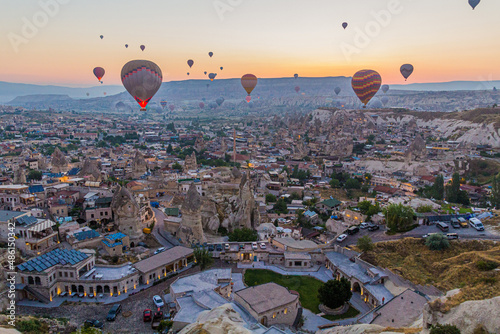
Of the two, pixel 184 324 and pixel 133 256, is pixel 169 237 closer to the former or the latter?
pixel 133 256

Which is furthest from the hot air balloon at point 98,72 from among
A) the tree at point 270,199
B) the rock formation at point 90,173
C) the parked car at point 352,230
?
the parked car at point 352,230

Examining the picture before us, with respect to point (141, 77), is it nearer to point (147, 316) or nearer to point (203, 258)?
point (203, 258)

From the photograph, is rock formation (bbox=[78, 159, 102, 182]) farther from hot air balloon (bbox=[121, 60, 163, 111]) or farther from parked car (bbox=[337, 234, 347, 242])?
parked car (bbox=[337, 234, 347, 242])

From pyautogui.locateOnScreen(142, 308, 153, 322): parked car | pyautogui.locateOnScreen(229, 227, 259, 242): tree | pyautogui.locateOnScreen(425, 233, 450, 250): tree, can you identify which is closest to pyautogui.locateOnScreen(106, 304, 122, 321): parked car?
pyautogui.locateOnScreen(142, 308, 153, 322): parked car

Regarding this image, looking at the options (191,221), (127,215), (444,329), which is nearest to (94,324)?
(127,215)

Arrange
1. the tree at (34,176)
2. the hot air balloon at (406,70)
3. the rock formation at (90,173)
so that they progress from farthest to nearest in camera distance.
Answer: the hot air balloon at (406,70) < the tree at (34,176) < the rock formation at (90,173)

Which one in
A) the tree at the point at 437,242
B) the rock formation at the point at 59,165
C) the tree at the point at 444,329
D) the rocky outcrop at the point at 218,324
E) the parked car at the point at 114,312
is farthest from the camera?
the rock formation at the point at 59,165

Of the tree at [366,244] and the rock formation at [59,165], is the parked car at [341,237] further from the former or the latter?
the rock formation at [59,165]
